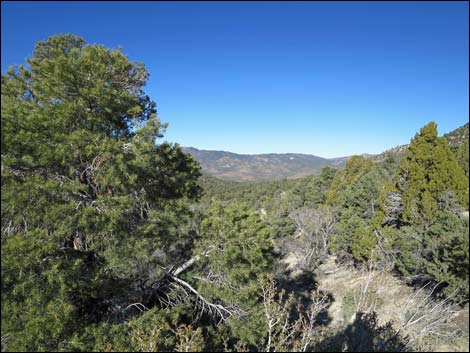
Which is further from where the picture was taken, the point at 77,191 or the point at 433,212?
the point at 433,212

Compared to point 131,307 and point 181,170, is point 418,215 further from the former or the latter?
point 131,307

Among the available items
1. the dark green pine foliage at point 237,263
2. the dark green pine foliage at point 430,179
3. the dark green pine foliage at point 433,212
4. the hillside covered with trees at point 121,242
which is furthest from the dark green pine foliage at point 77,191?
the dark green pine foliage at point 430,179

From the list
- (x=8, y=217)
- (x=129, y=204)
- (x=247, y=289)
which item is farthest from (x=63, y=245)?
(x=247, y=289)

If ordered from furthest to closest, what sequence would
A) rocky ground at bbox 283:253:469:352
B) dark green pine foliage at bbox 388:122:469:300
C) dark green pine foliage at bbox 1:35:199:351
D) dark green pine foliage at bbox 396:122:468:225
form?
dark green pine foliage at bbox 396:122:468:225 < dark green pine foliage at bbox 388:122:469:300 < rocky ground at bbox 283:253:469:352 < dark green pine foliage at bbox 1:35:199:351

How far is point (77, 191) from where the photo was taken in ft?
19.8

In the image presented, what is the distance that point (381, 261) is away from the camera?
15.3 m

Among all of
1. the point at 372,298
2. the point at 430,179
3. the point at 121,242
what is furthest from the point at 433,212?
the point at 121,242

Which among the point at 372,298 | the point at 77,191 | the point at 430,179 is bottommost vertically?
the point at 372,298

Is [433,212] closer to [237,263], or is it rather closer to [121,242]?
[237,263]

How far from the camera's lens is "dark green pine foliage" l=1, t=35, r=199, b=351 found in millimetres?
4758

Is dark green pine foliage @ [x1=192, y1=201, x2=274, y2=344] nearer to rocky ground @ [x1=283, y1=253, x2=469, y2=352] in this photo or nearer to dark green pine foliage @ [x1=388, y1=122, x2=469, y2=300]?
rocky ground @ [x1=283, y1=253, x2=469, y2=352]

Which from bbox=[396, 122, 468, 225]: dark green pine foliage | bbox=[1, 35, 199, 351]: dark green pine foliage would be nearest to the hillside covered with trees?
bbox=[1, 35, 199, 351]: dark green pine foliage

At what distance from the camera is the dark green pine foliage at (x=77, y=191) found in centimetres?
476

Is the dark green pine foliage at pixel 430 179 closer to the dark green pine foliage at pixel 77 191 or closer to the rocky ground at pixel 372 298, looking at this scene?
the rocky ground at pixel 372 298
